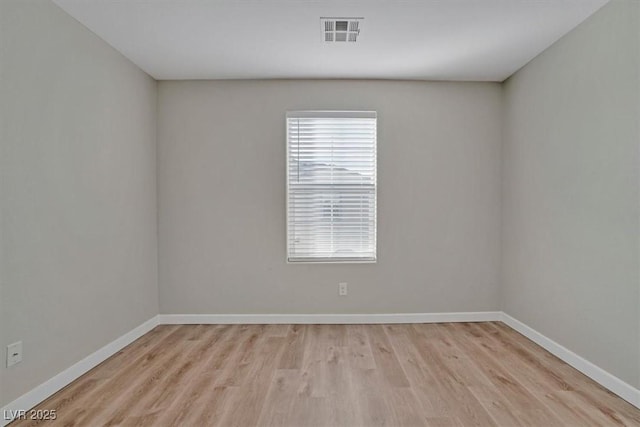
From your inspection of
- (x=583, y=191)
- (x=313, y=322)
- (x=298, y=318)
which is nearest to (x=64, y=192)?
(x=298, y=318)

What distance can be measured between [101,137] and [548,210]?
12.3 ft

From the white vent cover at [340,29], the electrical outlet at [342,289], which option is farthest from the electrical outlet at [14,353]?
the white vent cover at [340,29]

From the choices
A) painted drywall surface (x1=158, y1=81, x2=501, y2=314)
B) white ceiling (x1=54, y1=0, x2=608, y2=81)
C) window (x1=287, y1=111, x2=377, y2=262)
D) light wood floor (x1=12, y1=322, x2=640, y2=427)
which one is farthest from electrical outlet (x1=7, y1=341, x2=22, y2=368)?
window (x1=287, y1=111, x2=377, y2=262)

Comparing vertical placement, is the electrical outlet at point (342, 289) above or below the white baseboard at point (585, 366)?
above

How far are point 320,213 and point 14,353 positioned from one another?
8.74 ft

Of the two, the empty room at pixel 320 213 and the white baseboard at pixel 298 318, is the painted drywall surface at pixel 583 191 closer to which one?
the empty room at pixel 320 213

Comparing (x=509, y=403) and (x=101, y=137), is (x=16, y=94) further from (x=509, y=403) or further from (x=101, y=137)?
(x=509, y=403)

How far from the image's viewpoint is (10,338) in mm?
2127

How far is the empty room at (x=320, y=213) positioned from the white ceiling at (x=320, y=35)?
26 millimetres

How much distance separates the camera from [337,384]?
2.59 metres

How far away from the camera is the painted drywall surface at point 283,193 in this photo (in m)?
3.97

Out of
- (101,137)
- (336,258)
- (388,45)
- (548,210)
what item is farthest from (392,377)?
(101,137)

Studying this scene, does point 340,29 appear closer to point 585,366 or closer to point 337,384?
point 337,384

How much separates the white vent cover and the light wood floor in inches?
100
